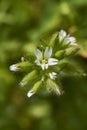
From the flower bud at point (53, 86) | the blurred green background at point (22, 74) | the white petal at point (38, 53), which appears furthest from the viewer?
the blurred green background at point (22, 74)

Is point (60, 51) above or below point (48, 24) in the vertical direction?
below

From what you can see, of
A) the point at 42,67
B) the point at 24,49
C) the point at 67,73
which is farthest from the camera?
the point at 24,49

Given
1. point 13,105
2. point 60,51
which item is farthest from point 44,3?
point 60,51

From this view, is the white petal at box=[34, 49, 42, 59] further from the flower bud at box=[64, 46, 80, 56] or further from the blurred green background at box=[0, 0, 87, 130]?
the blurred green background at box=[0, 0, 87, 130]

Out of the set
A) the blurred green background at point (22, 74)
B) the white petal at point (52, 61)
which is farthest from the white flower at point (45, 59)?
the blurred green background at point (22, 74)

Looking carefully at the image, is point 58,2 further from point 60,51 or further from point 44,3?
point 60,51

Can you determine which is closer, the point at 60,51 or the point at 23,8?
the point at 60,51

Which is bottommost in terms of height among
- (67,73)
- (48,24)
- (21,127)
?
(21,127)

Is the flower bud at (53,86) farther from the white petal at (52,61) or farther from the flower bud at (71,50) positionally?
the flower bud at (71,50)
